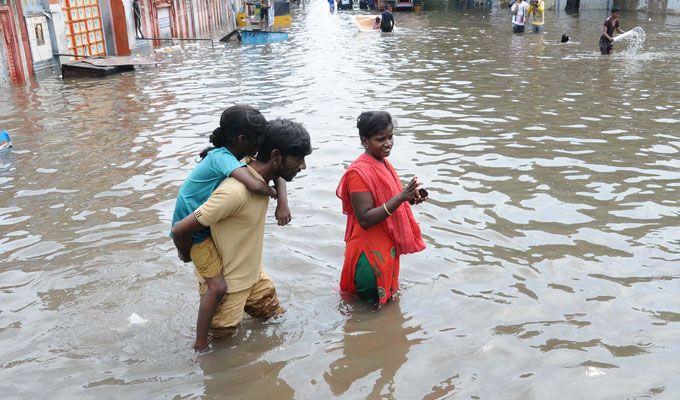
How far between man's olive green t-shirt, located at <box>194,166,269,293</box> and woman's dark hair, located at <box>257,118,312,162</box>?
18 cm

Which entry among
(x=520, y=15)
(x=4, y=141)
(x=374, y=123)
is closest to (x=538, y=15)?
(x=520, y=15)

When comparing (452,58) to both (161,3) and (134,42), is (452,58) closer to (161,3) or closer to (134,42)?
(134,42)

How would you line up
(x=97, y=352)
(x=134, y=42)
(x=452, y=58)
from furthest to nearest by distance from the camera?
(x=134, y=42)
(x=452, y=58)
(x=97, y=352)

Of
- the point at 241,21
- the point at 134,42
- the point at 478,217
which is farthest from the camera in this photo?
the point at 241,21

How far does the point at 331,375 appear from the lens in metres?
3.85

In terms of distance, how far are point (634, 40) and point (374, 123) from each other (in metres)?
19.4

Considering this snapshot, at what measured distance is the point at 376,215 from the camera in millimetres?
3947

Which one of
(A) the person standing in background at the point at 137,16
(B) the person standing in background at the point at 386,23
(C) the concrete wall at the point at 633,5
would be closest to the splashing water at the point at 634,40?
(B) the person standing in background at the point at 386,23

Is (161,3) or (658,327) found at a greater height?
(161,3)

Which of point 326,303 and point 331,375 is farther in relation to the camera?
point 326,303

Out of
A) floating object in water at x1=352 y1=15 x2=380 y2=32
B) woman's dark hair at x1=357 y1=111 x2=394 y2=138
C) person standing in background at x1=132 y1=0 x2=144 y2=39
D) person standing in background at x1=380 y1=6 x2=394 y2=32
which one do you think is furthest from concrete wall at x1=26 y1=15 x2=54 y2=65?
woman's dark hair at x1=357 y1=111 x2=394 y2=138

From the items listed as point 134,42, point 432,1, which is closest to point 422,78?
point 134,42

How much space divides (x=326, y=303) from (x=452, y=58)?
15146mm

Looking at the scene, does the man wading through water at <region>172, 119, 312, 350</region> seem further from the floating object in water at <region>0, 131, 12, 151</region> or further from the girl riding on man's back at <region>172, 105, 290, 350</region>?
the floating object in water at <region>0, 131, 12, 151</region>
